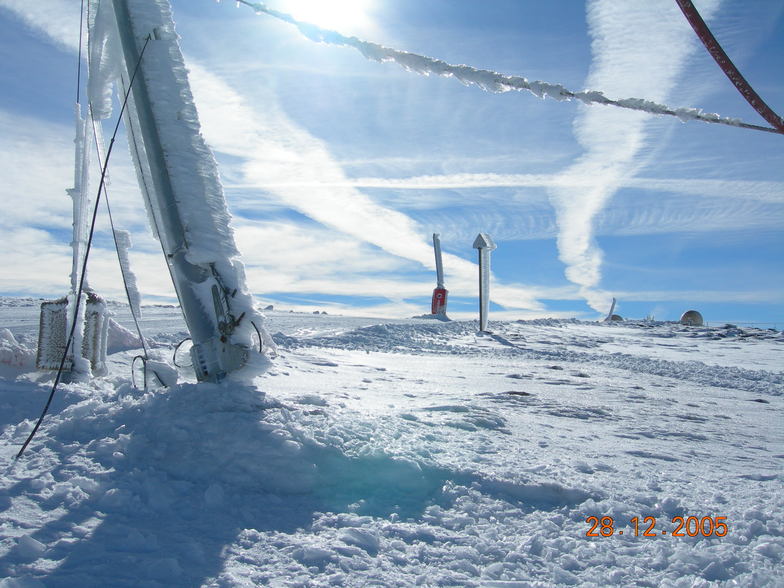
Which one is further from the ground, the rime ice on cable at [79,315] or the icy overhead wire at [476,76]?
the icy overhead wire at [476,76]

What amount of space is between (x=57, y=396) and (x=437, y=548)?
111 inches

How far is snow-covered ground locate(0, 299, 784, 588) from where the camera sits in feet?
5.90

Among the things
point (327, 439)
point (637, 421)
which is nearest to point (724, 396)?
point (637, 421)

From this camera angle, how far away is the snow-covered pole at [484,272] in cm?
1424

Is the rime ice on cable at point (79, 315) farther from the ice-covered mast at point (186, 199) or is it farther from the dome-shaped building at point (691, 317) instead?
the dome-shaped building at point (691, 317)

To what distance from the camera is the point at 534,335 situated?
44.9ft

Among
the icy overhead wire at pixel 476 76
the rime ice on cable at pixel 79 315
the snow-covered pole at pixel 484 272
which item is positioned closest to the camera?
the icy overhead wire at pixel 476 76

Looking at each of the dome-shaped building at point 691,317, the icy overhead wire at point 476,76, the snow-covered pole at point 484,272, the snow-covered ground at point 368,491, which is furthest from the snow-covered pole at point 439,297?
the icy overhead wire at point 476,76

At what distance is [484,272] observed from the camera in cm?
1448

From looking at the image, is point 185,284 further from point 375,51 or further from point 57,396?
point 375,51
